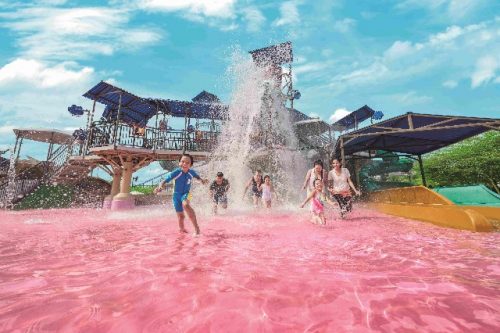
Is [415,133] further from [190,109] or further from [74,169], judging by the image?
[74,169]

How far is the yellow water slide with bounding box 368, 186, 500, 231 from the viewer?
5.28 meters

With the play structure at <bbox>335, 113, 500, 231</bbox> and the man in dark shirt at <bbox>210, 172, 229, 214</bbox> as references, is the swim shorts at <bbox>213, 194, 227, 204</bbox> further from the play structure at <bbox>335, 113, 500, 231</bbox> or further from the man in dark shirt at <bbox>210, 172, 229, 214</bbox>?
the play structure at <bbox>335, 113, 500, 231</bbox>

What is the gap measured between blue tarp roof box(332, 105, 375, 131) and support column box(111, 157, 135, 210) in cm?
2131

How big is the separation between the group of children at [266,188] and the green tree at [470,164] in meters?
20.0

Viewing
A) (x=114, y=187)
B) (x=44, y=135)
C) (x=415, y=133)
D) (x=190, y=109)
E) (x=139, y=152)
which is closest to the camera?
(x=415, y=133)

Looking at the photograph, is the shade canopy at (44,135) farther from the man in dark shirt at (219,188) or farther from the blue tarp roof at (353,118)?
the blue tarp roof at (353,118)

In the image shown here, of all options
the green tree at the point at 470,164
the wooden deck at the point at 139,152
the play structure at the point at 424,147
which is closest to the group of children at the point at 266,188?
the play structure at the point at 424,147

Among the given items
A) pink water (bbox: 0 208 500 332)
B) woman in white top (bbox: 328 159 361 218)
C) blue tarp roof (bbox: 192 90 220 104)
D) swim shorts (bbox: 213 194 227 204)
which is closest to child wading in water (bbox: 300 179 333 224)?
woman in white top (bbox: 328 159 361 218)

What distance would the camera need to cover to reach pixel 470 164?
72.3 feet

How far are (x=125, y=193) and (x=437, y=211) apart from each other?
49.9 ft

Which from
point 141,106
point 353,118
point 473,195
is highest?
point 353,118

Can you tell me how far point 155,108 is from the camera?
19750 mm

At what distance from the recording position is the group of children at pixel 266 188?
538 centimetres

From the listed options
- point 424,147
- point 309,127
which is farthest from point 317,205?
point 309,127
